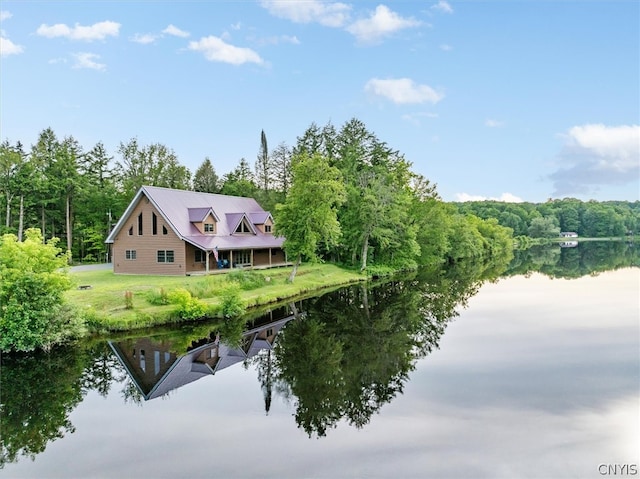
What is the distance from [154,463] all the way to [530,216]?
13926 centimetres

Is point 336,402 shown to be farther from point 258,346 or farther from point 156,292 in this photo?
point 156,292

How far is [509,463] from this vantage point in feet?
30.5

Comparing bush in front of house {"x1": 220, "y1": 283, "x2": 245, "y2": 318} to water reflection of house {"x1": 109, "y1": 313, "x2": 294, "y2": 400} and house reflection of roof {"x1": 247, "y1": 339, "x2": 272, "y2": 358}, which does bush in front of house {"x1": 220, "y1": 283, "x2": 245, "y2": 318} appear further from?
house reflection of roof {"x1": 247, "y1": 339, "x2": 272, "y2": 358}

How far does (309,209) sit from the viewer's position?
3106 centimetres

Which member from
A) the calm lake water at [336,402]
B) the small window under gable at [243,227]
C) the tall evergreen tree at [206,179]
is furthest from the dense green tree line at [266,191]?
the calm lake water at [336,402]

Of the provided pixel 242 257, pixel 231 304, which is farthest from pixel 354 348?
pixel 242 257

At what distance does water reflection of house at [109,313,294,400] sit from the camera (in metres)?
14.5

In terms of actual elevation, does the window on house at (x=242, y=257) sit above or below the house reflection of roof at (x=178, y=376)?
above

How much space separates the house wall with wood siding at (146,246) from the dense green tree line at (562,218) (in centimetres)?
10257

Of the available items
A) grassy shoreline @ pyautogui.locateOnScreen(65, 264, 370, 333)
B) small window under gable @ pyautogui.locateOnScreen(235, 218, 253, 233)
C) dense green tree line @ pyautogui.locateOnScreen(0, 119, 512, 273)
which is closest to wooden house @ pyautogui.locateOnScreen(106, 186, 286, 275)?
small window under gable @ pyautogui.locateOnScreen(235, 218, 253, 233)

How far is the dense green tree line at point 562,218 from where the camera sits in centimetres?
12538

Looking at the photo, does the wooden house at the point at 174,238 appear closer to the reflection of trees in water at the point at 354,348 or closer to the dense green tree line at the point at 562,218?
the reflection of trees in water at the point at 354,348

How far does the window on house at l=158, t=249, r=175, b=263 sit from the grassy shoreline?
5.11ft

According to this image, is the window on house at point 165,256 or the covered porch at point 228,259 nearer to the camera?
the window on house at point 165,256
